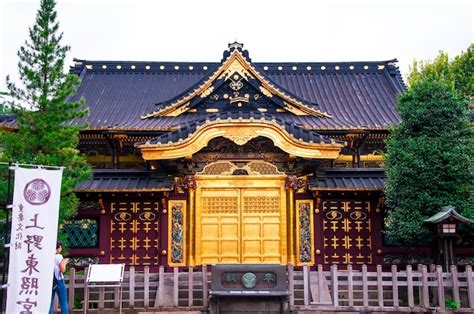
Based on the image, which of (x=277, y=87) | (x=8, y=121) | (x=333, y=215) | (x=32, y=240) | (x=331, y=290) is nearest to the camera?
(x=32, y=240)

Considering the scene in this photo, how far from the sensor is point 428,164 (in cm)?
1373

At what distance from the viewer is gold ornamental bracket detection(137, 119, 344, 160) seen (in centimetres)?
1473

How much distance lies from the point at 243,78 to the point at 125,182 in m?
5.49

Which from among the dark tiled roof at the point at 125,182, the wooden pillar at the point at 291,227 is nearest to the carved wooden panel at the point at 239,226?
the wooden pillar at the point at 291,227

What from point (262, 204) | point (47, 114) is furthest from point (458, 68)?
point (47, 114)

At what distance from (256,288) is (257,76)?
28.7ft

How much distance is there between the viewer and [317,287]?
12.0 m

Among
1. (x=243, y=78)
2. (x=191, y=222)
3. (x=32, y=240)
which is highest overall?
(x=243, y=78)

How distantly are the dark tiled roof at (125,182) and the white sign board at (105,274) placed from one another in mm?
4171

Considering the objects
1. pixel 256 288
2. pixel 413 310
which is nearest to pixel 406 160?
pixel 413 310

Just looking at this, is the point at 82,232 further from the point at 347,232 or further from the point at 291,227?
the point at 347,232

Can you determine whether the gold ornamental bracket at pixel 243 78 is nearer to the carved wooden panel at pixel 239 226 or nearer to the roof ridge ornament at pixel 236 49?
the roof ridge ornament at pixel 236 49

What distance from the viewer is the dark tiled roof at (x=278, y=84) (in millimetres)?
19219

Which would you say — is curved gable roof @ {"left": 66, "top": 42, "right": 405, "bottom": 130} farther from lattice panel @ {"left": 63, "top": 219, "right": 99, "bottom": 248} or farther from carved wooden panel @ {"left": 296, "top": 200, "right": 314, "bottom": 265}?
lattice panel @ {"left": 63, "top": 219, "right": 99, "bottom": 248}
